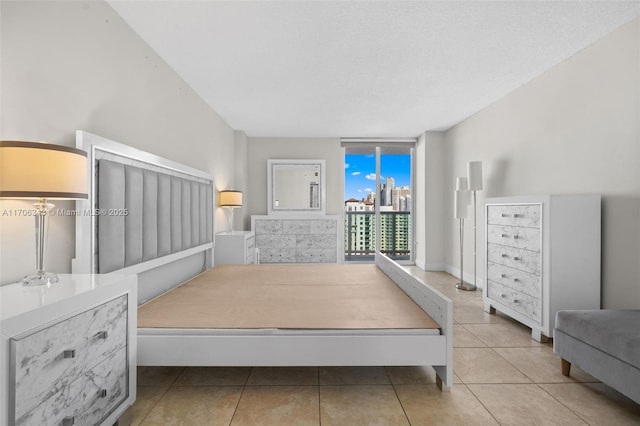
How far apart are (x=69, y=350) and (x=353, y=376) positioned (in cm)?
154

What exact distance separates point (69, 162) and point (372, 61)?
245 centimetres

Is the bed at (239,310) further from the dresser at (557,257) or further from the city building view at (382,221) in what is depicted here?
the city building view at (382,221)

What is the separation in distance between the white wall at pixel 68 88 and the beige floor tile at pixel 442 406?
6.69ft

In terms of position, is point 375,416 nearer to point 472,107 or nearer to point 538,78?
point 538,78

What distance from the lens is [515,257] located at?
9.66 feet

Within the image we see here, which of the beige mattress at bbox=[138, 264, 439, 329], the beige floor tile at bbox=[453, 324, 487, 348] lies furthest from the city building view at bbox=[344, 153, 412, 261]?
the beige floor tile at bbox=[453, 324, 487, 348]

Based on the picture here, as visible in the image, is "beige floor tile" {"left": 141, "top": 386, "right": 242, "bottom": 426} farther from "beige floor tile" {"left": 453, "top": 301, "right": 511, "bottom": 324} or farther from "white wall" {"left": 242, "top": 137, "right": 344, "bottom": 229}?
"white wall" {"left": 242, "top": 137, "right": 344, "bottom": 229}

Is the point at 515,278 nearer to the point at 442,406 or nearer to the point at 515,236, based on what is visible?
the point at 515,236

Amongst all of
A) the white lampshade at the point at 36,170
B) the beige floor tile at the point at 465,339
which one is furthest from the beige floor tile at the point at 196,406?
the beige floor tile at the point at 465,339

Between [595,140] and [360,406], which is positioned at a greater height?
[595,140]

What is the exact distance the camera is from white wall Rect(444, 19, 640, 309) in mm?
2342

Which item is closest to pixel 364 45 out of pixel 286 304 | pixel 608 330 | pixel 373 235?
pixel 286 304

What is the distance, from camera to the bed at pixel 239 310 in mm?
1816

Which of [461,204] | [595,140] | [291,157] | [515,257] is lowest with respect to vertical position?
[515,257]
